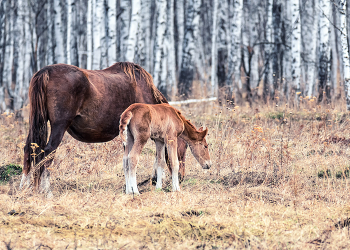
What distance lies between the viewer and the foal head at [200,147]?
274 inches

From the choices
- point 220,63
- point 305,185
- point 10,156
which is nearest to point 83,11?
point 220,63

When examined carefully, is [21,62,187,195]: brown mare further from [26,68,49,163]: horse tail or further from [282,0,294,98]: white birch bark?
[282,0,294,98]: white birch bark

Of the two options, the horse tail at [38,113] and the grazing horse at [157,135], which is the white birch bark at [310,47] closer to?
the grazing horse at [157,135]

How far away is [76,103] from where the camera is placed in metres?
6.39

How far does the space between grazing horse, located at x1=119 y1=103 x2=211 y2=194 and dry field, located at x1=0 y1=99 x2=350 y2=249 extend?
343 mm

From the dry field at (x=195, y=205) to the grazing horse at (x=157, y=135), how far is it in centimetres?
34

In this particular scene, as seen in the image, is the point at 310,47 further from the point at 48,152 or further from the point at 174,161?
the point at 48,152

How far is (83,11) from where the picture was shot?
3259 cm

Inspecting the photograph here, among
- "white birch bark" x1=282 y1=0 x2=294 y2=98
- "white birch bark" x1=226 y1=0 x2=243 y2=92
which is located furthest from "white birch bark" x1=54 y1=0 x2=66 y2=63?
"white birch bark" x1=282 y1=0 x2=294 y2=98

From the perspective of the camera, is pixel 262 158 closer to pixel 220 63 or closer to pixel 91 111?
pixel 91 111

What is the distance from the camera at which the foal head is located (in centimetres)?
695

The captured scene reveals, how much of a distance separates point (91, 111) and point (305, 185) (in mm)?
3479

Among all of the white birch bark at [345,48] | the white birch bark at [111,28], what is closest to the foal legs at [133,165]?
the white birch bark at [345,48]

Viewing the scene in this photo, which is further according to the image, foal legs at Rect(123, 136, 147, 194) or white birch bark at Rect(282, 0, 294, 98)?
white birch bark at Rect(282, 0, 294, 98)
